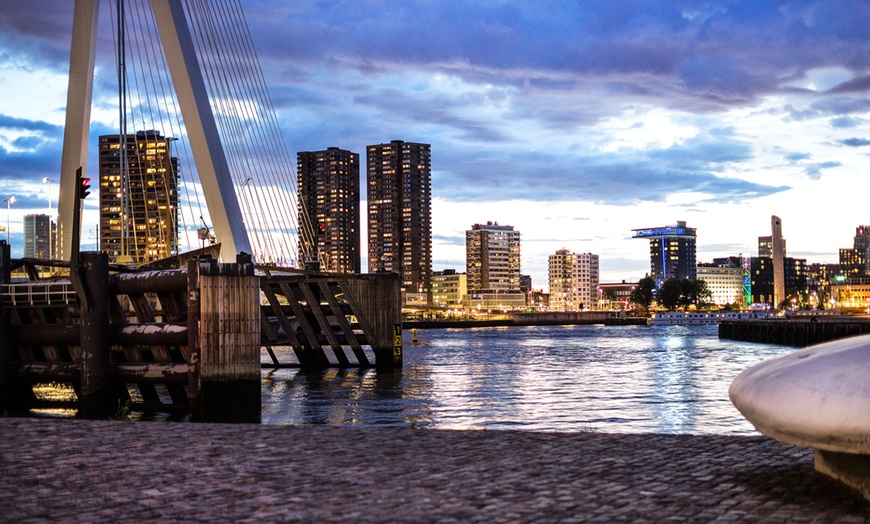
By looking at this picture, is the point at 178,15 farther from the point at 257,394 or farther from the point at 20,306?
the point at 257,394

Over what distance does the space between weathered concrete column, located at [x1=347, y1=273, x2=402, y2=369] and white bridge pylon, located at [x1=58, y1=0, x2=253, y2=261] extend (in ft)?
57.3

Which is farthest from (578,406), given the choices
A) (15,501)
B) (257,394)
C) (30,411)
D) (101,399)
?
(15,501)

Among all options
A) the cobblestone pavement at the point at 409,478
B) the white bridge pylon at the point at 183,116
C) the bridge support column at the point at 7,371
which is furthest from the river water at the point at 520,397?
the cobblestone pavement at the point at 409,478

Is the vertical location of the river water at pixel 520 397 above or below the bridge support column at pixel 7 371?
below

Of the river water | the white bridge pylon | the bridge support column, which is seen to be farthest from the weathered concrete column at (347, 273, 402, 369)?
the bridge support column

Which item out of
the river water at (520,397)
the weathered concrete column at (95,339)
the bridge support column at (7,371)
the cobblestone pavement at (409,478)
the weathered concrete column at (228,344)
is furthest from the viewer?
the bridge support column at (7,371)

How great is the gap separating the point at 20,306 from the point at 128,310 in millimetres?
10524

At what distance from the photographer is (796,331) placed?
320ft

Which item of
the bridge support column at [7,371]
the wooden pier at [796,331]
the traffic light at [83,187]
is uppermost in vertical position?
the traffic light at [83,187]

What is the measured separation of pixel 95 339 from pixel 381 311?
24754 mm

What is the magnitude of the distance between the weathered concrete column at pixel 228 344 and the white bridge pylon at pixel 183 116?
6.60 m

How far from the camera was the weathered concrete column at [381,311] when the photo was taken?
5209 cm

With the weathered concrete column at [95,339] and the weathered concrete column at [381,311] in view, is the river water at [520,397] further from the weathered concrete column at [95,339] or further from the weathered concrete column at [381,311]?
the weathered concrete column at [95,339]

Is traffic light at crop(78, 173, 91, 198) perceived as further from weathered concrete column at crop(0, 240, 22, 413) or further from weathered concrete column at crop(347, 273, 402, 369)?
weathered concrete column at crop(347, 273, 402, 369)
